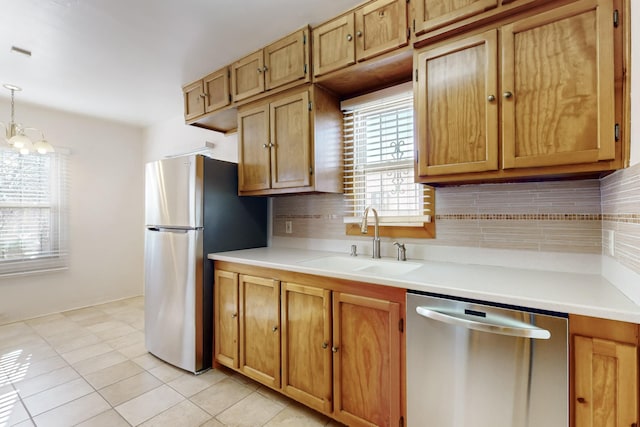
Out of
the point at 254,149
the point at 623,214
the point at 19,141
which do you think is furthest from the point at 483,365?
the point at 19,141

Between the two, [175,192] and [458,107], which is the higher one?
[458,107]

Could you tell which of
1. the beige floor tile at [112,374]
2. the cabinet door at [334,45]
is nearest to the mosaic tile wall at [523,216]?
the cabinet door at [334,45]

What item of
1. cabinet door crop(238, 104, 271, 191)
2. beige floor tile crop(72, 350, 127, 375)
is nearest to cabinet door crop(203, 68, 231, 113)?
cabinet door crop(238, 104, 271, 191)

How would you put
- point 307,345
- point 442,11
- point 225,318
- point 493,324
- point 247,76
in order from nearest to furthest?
point 493,324, point 442,11, point 307,345, point 225,318, point 247,76

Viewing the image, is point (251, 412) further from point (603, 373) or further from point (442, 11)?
point (442, 11)

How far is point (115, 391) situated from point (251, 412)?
1014mm

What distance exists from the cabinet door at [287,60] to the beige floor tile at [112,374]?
7.90 feet

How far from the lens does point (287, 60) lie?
6.76 ft

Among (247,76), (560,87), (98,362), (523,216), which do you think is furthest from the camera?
(98,362)

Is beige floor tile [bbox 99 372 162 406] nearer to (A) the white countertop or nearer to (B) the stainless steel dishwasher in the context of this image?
(A) the white countertop

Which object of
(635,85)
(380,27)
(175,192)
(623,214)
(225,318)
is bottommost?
(225,318)

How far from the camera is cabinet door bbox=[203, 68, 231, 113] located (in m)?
2.43

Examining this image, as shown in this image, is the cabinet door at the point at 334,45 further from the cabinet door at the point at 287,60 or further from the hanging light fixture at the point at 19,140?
the hanging light fixture at the point at 19,140

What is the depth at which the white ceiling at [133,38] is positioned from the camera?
1.78 meters
